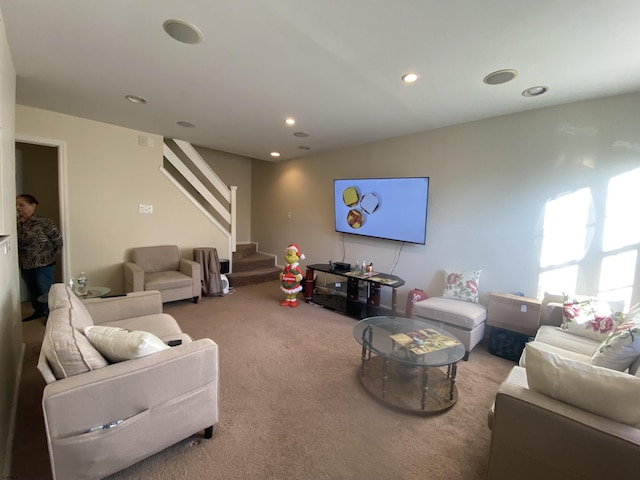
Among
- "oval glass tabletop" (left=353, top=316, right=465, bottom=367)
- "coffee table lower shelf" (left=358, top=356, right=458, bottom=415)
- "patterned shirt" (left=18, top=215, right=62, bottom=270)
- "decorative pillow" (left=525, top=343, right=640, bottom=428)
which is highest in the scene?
"patterned shirt" (left=18, top=215, right=62, bottom=270)

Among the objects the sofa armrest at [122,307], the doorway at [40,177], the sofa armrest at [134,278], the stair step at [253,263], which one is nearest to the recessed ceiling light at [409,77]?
the sofa armrest at [122,307]

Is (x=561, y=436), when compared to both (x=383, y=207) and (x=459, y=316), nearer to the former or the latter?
(x=459, y=316)

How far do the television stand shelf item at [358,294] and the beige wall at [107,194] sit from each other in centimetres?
252

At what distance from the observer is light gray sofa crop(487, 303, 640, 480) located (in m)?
1.09

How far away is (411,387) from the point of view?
2.27m

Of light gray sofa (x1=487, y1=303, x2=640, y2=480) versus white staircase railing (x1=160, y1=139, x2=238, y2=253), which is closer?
light gray sofa (x1=487, y1=303, x2=640, y2=480)

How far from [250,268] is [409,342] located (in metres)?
→ 4.05

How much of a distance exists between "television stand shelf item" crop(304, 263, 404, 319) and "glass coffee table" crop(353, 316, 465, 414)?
1125 mm

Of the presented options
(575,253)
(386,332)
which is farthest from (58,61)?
(575,253)

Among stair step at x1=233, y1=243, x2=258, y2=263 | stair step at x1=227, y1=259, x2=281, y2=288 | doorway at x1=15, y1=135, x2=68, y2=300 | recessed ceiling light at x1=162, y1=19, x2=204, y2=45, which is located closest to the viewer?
recessed ceiling light at x1=162, y1=19, x2=204, y2=45

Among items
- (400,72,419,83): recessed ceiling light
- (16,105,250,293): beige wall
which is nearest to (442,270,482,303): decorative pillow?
(400,72,419,83): recessed ceiling light

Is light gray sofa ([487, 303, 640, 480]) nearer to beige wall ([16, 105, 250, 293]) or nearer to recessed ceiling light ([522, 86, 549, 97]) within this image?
recessed ceiling light ([522, 86, 549, 97])

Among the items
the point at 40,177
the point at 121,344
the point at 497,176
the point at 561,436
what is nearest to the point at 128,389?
the point at 121,344

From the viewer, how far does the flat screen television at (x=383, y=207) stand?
3.61 metres
